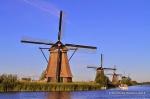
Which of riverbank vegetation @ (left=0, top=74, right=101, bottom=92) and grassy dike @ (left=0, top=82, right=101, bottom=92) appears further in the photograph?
grassy dike @ (left=0, top=82, right=101, bottom=92)

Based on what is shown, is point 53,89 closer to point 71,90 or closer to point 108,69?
point 71,90

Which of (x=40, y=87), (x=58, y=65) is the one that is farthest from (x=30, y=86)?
(x=58, y=65)

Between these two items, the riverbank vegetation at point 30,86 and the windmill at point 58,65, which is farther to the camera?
the windmill at point 58,65

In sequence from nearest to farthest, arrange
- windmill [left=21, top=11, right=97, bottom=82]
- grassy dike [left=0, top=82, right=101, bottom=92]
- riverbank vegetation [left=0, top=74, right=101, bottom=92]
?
riverbank vegetation [left=0, top=74, right=101, bottom=92] < grassy dike [left=0, top=82, right=101, bottom=92] < windmill [left=21, top=11, right=97, bottom=82]

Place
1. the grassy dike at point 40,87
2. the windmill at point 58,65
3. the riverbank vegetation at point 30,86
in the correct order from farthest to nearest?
1. the windmill at point 58,65
2. the grassy dike at point 40,87
3. the riverbank vegetation at point 30,86

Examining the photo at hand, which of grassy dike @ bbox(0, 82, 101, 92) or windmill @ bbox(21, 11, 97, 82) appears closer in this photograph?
grassy dike @ bbox(0, 82, 101, 92)

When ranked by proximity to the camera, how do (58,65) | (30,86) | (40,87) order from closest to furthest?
(30,86), (40,87), (58,65)

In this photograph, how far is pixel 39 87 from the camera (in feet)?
151

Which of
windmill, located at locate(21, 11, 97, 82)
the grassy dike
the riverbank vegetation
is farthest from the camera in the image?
windmill, located at locate(21, 11, 97, 82)

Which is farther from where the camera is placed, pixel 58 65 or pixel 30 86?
pixel 58 65

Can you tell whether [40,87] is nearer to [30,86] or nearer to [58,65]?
[30,86]

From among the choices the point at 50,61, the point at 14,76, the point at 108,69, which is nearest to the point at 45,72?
the point at 50,61

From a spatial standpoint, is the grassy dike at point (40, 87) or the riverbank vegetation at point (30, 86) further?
the grassy dike at point (40, 87)

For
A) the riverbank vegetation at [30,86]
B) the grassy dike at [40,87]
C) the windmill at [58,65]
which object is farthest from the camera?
Result: the windmill at [58,65]
